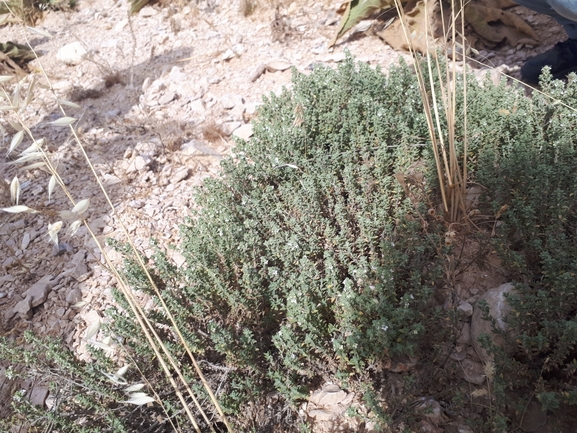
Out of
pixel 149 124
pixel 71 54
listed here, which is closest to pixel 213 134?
pixel 149 124

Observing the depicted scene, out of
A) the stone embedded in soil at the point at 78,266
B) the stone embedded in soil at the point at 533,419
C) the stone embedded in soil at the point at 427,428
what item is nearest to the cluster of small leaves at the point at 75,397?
the stone embedded in soil at the point at 78,266

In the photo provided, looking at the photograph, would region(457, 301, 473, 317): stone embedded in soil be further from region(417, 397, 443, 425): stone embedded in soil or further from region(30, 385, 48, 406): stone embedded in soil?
region(30, 385, 48, 406): stone embedded in soil

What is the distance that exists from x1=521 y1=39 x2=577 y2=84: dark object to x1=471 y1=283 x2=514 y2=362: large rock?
2088mm

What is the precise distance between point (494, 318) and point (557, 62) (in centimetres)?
235

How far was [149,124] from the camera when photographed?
4.08 metres

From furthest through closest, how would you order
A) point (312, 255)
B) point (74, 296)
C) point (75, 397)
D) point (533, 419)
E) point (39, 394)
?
point (74, 296)
point (39, 394)
point (312, 255)
point (75, 397)
point (533, 419)

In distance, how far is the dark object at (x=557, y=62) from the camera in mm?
3299

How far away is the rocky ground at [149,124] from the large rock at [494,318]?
0.17ft

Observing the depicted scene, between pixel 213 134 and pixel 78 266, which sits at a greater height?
pixel 213 134

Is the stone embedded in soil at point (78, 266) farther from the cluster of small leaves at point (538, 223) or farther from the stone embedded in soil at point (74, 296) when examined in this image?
the cluster of small leaves at point (538, 223)

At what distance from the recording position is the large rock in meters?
1.84

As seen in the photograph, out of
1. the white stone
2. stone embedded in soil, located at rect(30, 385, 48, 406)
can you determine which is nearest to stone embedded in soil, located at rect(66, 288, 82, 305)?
stone embedded in soil, located at rect(30, 385, 48, 406)

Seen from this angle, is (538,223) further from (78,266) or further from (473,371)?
(78,266)

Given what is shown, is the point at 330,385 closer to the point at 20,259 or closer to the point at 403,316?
the point at 403,316
